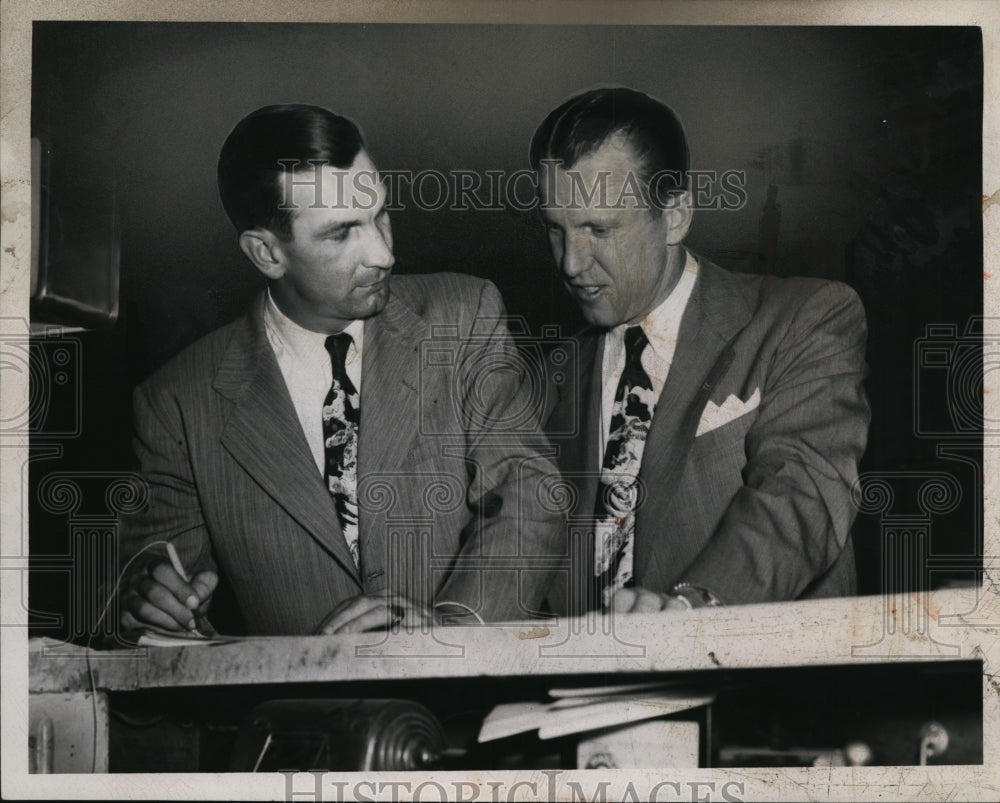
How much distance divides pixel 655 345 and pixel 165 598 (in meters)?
1.72

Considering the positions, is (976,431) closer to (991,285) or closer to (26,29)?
(991,285)

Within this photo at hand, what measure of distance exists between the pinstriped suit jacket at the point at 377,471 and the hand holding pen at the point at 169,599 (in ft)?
0.15

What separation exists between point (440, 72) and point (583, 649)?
6.13 ft

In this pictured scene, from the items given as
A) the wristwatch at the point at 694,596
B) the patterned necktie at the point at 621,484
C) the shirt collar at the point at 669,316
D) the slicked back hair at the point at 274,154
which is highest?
the slicked back hair at the point at 274,154

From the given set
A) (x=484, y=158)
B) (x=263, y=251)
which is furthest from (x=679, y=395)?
(x=263, y=251)

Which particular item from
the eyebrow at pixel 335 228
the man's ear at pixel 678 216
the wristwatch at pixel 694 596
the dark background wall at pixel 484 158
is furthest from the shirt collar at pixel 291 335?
the wristwatch at pixel 694 596

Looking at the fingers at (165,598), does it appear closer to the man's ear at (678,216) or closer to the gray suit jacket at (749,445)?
the gray suit jacket at (749,445)

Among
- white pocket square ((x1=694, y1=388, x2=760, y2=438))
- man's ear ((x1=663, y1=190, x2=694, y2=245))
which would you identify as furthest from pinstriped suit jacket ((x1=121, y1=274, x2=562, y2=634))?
man's ear ((x1=663, y1=190, x2=694, y2=245))

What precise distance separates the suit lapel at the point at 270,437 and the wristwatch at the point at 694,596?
1.01m

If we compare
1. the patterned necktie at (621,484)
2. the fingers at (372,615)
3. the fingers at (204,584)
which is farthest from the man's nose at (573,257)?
the fingers at (204,584)

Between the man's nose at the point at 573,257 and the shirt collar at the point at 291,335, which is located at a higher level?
the man's nose at the point at 573,257

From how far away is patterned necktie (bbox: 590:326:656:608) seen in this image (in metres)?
3.53

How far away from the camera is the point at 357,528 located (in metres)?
3.53

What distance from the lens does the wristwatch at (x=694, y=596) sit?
139 inches
